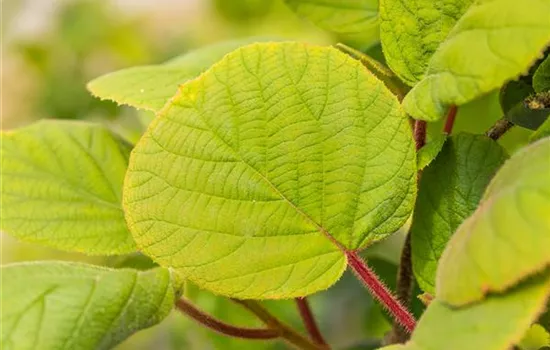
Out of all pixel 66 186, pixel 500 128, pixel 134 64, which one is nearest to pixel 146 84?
pixel 66 186

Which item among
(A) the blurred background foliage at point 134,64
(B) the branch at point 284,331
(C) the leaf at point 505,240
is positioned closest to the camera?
(C) the leaf at point 505,240

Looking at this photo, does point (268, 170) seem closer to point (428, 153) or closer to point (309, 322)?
point (428, 153)

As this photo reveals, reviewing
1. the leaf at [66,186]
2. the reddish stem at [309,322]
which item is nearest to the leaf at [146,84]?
the leaf at [66,186]

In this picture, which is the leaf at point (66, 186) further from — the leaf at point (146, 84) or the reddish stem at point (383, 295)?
the reddish stem at point (383, 295)

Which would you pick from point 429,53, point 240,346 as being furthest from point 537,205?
point 240,346

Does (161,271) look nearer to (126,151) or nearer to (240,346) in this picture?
(126,151)

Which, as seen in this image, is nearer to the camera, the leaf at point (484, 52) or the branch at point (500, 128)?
the leaf at point (484, 52)

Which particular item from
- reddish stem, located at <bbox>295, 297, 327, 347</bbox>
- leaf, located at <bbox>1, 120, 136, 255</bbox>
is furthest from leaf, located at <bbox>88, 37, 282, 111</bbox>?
reddish stem, located at <bbox>295, 297, 327, 347</bbox>
